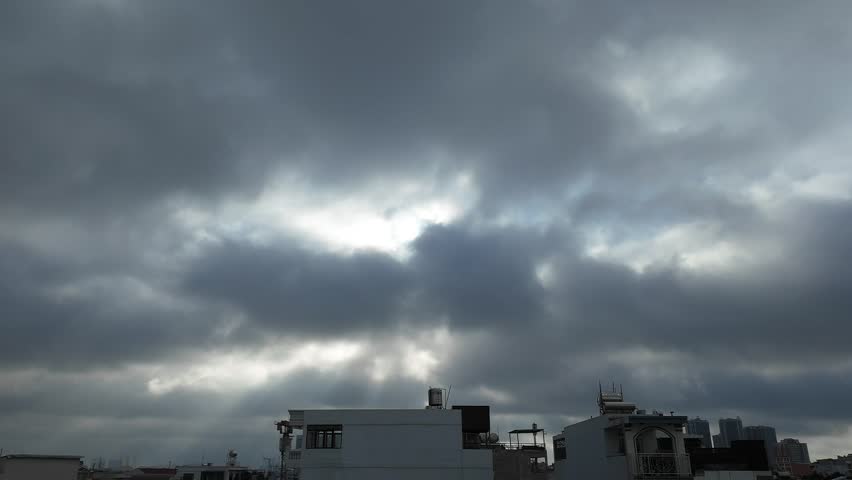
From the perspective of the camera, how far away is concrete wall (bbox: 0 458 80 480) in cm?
6216

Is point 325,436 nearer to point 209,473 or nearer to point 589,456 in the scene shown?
point 589,456

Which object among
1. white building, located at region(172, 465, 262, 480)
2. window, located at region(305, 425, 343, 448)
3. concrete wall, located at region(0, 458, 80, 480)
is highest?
window, located at region(305, 425, 343, 448)

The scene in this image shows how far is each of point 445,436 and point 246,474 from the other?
9085 cm

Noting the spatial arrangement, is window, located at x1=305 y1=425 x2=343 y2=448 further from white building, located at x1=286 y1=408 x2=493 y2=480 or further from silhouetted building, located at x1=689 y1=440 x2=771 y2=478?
silhouetted building, located at x1=689 y1=440 x2=771 y2=478

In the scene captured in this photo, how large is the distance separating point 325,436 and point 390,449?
6302 mm

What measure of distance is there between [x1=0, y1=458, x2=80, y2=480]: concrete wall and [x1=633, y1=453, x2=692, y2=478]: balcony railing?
60.6 metres

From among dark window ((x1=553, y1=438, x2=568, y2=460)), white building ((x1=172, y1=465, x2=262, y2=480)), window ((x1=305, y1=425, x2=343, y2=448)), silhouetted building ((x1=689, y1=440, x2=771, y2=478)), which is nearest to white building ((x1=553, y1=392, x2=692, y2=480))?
dark window ((x1=553, y1=438, x2=568, y2=460))

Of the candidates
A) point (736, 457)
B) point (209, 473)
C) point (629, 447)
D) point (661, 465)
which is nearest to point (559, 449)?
point (629, 447)

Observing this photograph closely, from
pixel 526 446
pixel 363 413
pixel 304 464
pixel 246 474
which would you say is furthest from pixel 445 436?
pixel 246 474

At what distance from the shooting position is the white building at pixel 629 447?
54.7 m

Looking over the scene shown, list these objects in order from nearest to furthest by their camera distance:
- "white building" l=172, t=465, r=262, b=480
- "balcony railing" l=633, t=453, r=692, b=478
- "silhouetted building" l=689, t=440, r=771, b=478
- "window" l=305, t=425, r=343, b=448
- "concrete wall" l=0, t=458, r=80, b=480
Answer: "window" l=305, t=425, r=343, b=448
"balcony railing" l=633, t=453, r=692, b=478
"concrete wall" l=0, t=458, r=80, b=480
"silhouetted building" l=689, t=440, r=771, b=478
"white building" l=172, t=465, r=262, b=480

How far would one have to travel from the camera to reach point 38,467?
64.1 m

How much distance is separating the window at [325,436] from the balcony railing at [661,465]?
27.6 m

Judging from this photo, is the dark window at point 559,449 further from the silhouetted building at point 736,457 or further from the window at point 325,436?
the window at point 325,436
